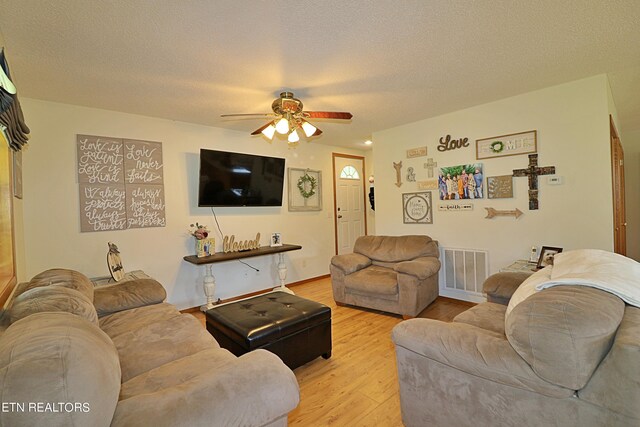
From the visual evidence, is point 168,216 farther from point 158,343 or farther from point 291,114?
point 158,343

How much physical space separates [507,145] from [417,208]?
51.4 inches

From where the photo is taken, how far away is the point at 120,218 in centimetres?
319

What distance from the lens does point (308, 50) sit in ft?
6.84

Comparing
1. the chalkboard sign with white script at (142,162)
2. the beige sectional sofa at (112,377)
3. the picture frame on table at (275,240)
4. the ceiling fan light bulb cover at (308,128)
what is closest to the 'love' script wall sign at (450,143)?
the ceiling fan light bulb cover at (308,128)

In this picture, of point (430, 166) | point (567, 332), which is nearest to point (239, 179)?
point (430, 166)

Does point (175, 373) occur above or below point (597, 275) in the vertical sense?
below

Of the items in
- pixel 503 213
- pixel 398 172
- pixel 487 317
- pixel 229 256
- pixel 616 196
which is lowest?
pixel 487 317

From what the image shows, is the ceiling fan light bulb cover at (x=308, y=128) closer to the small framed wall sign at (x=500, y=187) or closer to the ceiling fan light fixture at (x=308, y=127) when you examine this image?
the ceiling fan light fixture at (x=308, y=127)

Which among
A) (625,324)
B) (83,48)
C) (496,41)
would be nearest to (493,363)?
(625,324)

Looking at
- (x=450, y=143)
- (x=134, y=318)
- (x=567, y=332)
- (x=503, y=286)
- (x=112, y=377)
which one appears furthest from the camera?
(x=450, y=143)

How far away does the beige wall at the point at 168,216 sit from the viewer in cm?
279

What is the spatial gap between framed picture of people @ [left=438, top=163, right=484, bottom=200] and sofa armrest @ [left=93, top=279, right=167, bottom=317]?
11.3ft

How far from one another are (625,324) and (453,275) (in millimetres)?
2761

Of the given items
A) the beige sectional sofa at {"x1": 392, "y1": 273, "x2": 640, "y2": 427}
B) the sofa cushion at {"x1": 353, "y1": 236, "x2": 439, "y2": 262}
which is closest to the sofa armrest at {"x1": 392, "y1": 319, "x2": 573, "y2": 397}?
the beige sectional sofa at {"x1": 392, "y1": 273, "x2": 640, "y2": 427}
